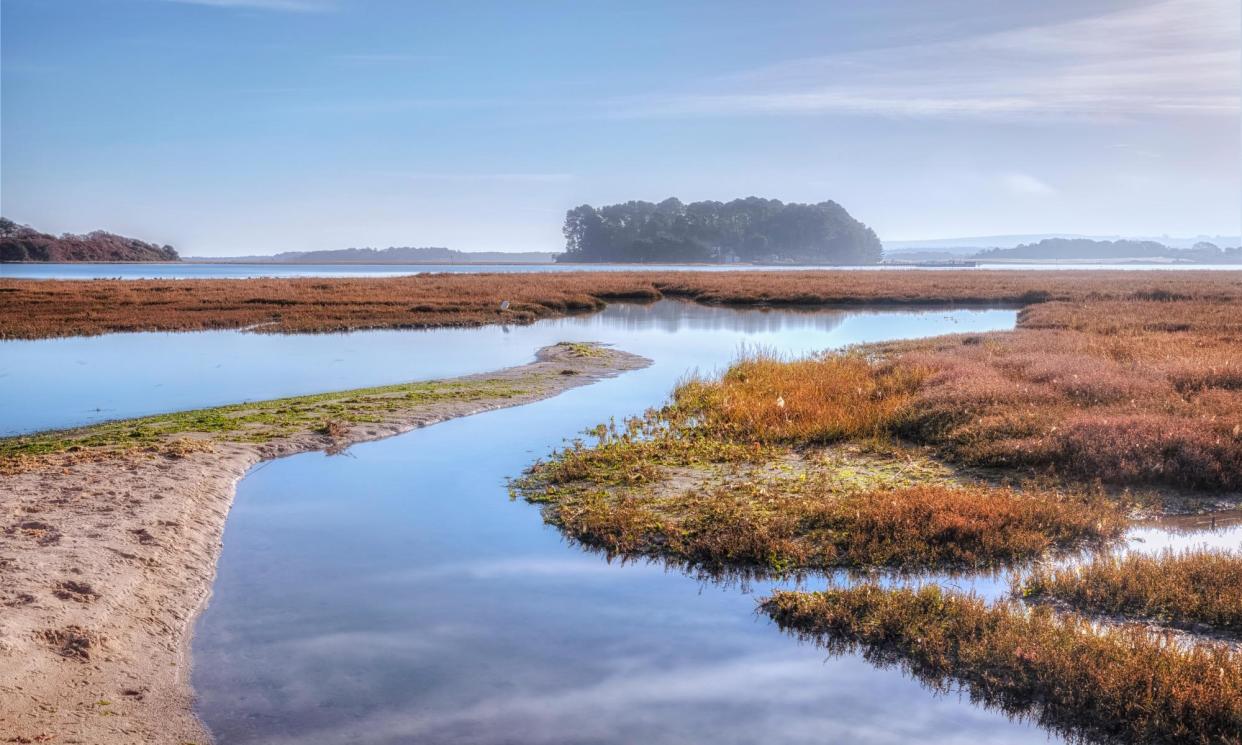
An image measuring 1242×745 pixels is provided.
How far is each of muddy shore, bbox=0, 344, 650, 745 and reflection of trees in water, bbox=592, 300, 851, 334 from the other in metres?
32.3

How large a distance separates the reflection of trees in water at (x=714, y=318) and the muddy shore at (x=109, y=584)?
32343mm

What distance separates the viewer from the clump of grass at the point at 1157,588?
28.8 ft

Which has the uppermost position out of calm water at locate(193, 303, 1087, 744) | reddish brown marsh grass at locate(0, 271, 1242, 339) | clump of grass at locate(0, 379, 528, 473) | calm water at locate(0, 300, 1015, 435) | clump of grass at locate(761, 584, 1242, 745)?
reddish brown marsh grass at locate(0, 271, 1242, 339)

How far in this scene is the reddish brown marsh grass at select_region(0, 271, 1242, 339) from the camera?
143ft

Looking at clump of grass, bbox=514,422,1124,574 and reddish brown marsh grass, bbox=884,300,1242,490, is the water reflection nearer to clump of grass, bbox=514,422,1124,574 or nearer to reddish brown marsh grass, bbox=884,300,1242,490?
clump of grass, bbox=514,422,1124,574

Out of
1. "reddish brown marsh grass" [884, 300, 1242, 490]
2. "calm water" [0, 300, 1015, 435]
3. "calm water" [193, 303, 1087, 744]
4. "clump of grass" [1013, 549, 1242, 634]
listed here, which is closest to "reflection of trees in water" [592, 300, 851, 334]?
"calm water" [0, 300, 1015, 435]

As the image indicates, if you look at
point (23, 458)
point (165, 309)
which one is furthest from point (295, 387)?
point (165, 309)

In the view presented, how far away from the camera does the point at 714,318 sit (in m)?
52.9

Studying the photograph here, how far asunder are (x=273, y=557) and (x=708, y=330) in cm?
3502

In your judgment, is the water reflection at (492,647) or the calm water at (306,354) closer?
the water reflection at (492,647)

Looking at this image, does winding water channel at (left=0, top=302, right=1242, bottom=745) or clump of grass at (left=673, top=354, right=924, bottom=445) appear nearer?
winding water channel at (left=0, top=302, right=1242, bottom=745)

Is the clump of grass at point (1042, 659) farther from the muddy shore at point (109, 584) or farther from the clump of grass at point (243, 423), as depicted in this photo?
the clump of grass at point (243, 423)

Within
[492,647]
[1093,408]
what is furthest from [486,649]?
[1093,408]

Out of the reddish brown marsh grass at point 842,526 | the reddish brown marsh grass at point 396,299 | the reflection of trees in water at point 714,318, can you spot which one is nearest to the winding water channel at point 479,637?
the reddish brown marsh grass at point 842,526
